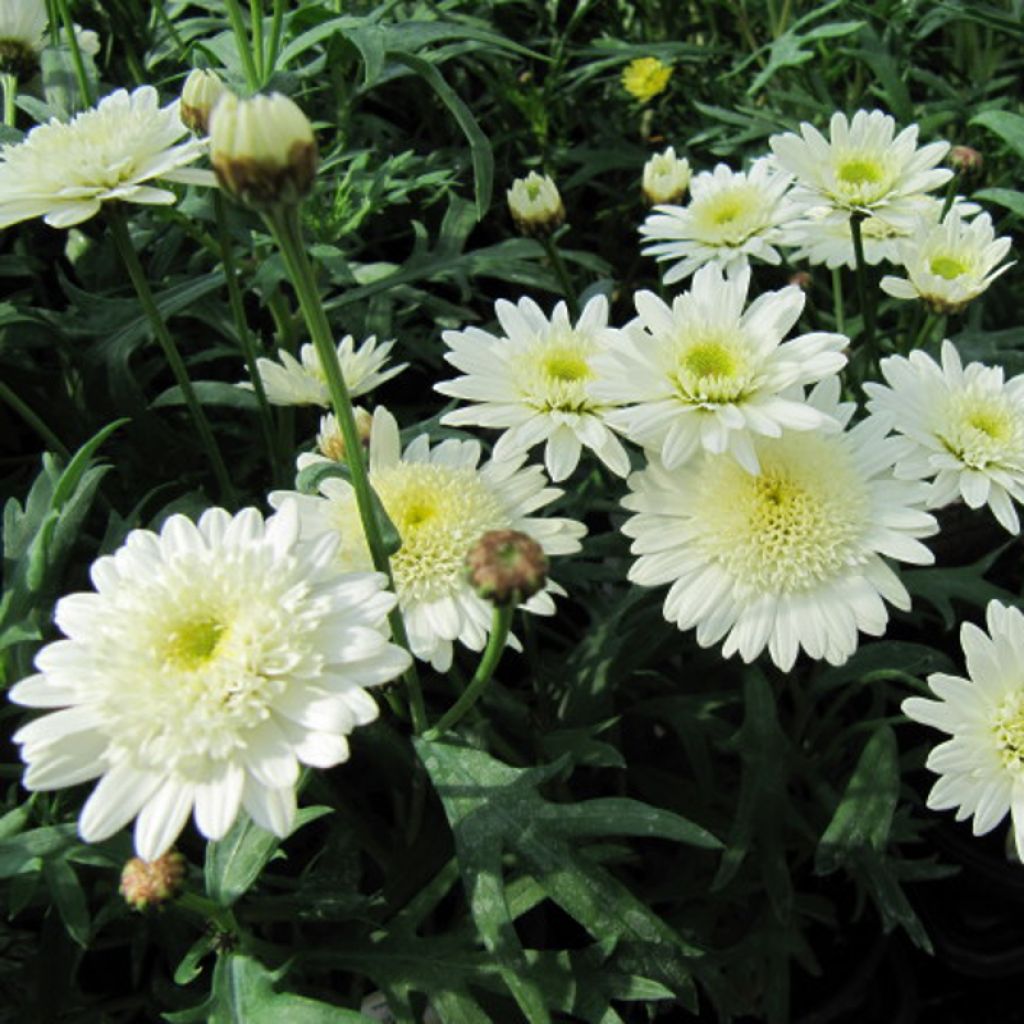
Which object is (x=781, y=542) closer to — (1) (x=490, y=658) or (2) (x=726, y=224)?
(1) (x=490, y=658)

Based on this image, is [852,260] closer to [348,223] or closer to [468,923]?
[348,223]

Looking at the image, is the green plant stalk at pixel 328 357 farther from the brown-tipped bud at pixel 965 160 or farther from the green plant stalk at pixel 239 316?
the brown-tipped bud at pixel 965 160

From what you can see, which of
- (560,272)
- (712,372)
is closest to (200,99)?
(560,272)

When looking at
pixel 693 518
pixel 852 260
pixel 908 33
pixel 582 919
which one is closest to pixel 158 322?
pixel 693 518

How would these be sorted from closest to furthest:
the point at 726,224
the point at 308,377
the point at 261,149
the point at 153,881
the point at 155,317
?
1. the point at 261,149
2. the point at 153,881
3. the point at 155,317
4. the point at 308,377
5. the point at 726,224

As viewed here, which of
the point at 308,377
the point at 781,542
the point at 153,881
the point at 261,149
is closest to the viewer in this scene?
the point at 261,149
